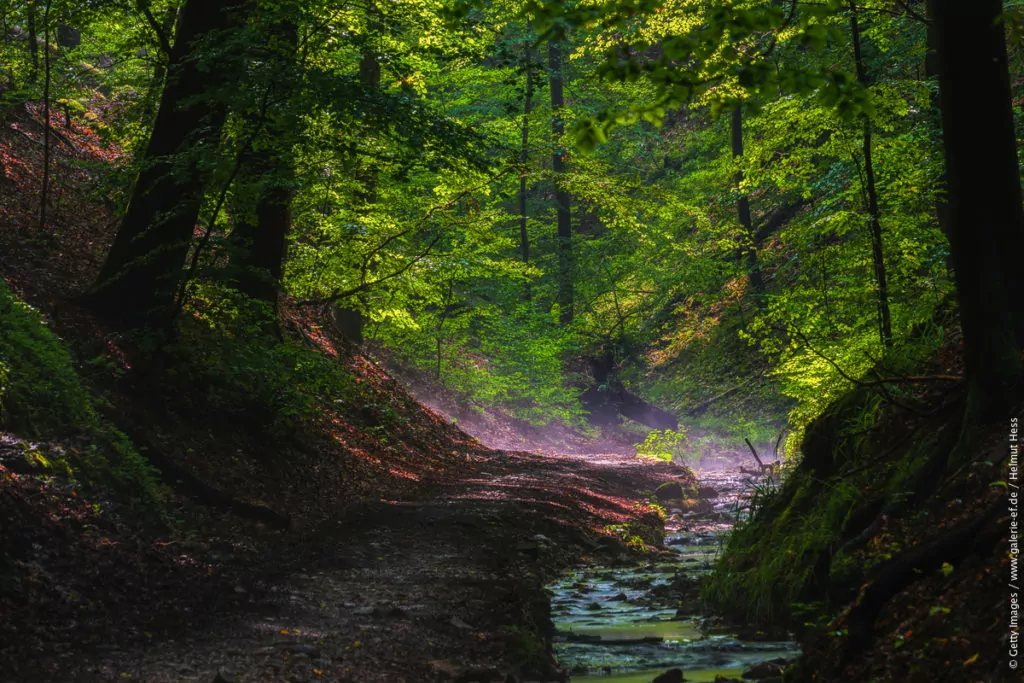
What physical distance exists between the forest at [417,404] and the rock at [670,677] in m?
0.20

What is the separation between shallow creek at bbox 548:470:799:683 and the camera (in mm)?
6312

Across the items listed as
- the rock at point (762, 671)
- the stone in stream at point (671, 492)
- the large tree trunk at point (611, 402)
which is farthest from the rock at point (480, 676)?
the large tree trunk at point (611, 402)

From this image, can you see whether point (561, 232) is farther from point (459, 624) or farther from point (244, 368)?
point (459, 624)

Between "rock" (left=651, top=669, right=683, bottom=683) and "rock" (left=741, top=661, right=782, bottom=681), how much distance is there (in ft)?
1.42

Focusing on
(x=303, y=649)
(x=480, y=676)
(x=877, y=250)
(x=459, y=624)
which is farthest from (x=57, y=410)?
(x=877, y=250)

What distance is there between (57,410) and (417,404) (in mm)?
11196

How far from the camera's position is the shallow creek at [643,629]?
20.7 ft

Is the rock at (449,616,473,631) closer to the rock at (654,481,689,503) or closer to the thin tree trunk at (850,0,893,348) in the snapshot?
the thin tree trunk at (850,0,893,348)

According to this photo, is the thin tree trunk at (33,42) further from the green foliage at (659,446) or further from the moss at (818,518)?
the green foliage at (659,446)

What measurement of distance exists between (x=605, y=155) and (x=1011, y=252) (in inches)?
1109

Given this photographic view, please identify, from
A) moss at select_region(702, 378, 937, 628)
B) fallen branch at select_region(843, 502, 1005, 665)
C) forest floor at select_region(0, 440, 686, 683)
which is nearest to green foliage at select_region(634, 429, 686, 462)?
forest floor at select_region(0, 440, 686, 683)

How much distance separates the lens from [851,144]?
945 centimetres

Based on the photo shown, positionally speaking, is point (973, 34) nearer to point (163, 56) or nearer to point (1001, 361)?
point (1001, 361)

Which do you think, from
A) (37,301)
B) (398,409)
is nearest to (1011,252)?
(37,301)
